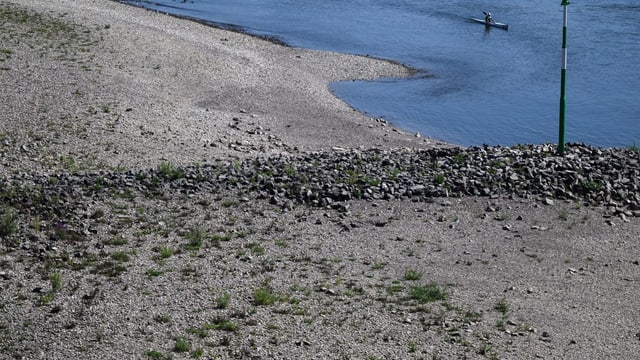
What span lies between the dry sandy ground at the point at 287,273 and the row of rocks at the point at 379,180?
14.3 inches

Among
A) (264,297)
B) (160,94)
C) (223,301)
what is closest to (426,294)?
(264,297)

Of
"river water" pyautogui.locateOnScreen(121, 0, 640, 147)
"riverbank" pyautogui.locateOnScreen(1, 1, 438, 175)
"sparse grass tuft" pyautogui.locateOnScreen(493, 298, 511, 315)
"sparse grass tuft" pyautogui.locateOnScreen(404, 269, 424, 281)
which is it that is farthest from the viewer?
"river water" pyautogui.locateOnScreen(121, 0, 640, 147)

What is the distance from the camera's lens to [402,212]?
16.0 m

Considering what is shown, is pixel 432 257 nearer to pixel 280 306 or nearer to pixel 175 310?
pixel 280 306

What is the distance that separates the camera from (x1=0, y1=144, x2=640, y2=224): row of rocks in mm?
16250

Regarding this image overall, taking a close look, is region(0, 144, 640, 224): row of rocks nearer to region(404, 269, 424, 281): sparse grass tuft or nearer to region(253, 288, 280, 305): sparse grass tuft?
region(404, 269, 424, 281): sparse grass tuft

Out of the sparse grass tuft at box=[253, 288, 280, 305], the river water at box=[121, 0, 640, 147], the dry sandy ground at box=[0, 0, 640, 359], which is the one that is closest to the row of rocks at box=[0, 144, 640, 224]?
the dry sandy ground at box=[0, 0, 640, 359]

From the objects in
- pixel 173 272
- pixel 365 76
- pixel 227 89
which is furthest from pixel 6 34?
pixel 173 272

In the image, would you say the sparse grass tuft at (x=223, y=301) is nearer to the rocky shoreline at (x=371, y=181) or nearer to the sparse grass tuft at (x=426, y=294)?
the sparse grass tuft at (x=426, y=294)

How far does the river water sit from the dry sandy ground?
35.4ft

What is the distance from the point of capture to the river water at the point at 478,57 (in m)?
31.2

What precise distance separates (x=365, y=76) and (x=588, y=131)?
11028mm

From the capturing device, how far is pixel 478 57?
42.1m

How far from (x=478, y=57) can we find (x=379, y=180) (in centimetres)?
2658
